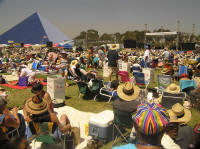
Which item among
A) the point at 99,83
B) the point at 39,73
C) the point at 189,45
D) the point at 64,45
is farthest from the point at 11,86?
the point at 189,45

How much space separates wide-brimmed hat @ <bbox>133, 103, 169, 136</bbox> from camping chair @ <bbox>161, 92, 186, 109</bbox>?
3.62m

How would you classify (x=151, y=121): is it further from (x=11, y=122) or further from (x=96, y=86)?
(x=96, y=86)

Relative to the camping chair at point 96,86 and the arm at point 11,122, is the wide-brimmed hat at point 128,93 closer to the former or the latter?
the arm at point 11,122

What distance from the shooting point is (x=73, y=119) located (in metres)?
5.32

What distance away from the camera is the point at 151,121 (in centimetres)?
168

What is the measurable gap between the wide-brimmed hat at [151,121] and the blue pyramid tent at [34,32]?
3427 centimetres

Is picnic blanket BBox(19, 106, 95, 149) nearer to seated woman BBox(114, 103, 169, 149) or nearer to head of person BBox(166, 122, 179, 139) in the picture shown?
head of person BBox(166, 122, 179, 139)

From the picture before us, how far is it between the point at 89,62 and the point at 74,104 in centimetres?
824

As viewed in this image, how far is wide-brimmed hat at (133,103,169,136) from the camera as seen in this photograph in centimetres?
166

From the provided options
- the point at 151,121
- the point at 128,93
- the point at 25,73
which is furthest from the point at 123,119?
the point at 25,73

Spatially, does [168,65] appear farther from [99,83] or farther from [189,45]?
[189,45]

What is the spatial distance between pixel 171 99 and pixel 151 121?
3802 millimetres

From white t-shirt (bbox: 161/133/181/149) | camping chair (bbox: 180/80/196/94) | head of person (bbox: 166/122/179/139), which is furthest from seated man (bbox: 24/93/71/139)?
camping chair (bbox: 180/80/196/94)

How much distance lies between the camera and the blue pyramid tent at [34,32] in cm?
3566
